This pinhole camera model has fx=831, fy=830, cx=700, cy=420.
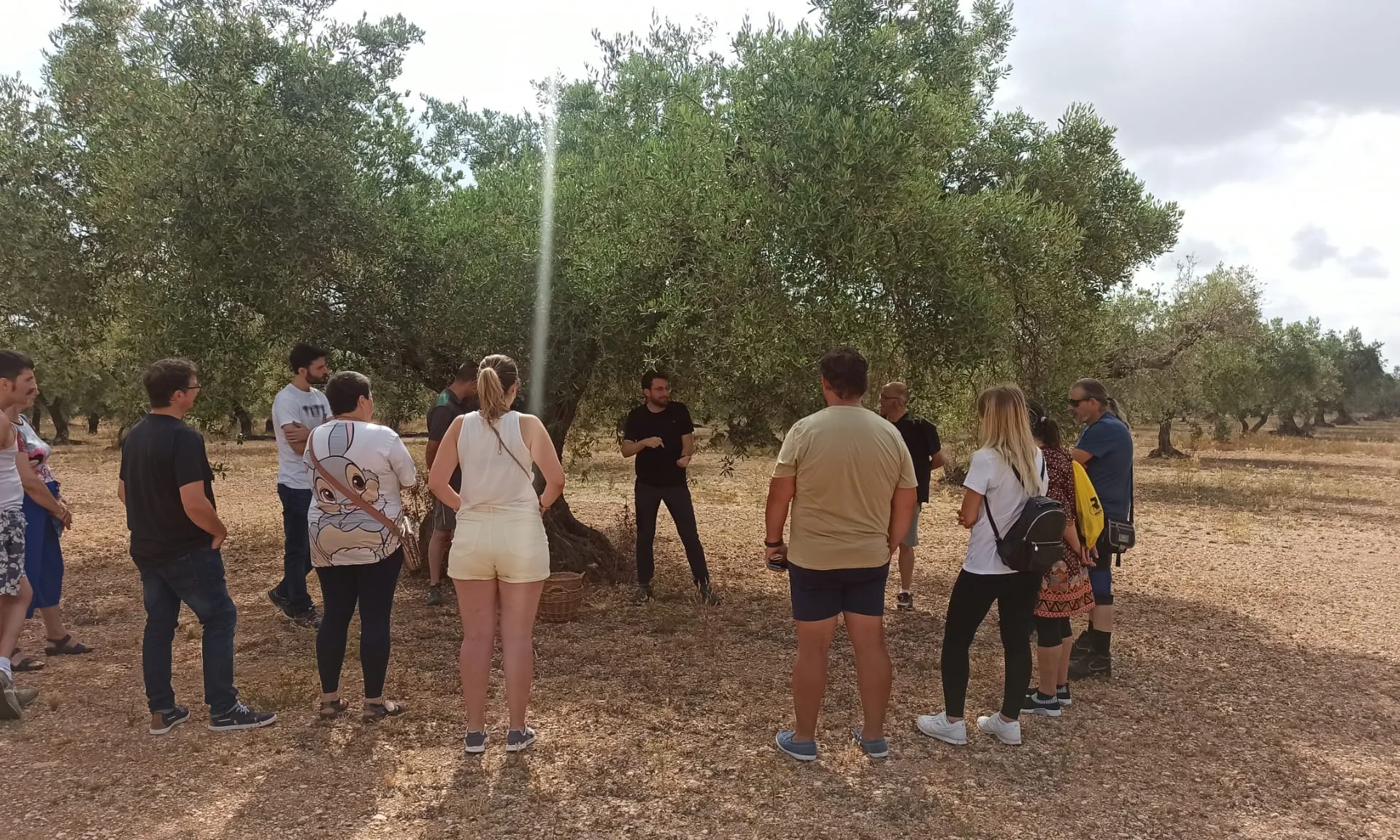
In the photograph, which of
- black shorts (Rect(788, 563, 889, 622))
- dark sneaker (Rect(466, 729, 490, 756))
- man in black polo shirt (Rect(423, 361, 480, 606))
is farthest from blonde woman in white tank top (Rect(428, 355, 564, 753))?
man in black polo shirt (Rect(423, 361, 480, 606))

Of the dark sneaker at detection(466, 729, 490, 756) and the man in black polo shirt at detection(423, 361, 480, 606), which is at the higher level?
the man in black polo shirt at detection(423, 361, 480, 606)

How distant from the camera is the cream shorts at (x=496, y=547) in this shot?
4273 mm

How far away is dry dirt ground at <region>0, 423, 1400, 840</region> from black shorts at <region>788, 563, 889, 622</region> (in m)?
0.88

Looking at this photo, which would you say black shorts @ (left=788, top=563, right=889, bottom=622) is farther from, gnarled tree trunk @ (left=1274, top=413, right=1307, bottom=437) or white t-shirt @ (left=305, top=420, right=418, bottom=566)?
gnarled tree trunk @ (left=1274, top=413, right=1307, bottom=437)

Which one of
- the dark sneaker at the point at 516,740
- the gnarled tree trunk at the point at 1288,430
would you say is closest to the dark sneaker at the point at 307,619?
the dark sneaker at the point at 516,740

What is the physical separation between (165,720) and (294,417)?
8.12ft

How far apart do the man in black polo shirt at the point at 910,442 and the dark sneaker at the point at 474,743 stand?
13.1 ft

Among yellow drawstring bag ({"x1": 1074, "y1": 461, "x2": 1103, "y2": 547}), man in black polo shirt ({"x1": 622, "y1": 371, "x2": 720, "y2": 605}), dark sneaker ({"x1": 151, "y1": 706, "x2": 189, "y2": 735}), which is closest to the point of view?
dark sneaker ({"x1": 151, "y1": 706, "x2": 189, "y2": 735})

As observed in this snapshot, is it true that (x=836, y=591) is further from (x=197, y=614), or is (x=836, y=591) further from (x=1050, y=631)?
(x=197, y=614)

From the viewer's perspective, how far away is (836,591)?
4434 mm

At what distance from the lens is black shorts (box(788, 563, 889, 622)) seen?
4.39m

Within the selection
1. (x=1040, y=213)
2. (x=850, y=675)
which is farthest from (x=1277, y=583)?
(x=850, y=675)

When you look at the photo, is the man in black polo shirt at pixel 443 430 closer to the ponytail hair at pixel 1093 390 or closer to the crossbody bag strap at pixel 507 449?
the crossbody bag strap at pixel 507 449

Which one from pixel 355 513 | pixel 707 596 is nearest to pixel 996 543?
pixel 355 513
